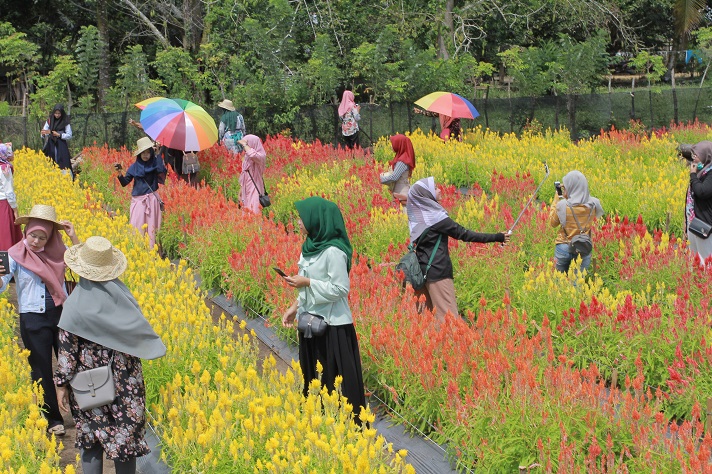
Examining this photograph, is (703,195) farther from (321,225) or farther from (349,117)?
(349,117)

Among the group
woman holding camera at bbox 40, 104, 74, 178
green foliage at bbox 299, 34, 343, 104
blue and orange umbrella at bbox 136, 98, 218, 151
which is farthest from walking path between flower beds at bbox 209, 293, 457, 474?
green foliage at bbox 299, 34, 343, 104

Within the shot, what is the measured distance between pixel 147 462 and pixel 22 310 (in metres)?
1.34

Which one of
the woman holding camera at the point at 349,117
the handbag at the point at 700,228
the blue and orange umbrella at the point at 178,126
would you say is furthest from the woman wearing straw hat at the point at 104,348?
the woman holding camera at the point at 349,117

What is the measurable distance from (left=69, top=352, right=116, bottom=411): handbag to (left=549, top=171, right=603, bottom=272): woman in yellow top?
463 cm

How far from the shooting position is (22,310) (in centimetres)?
530

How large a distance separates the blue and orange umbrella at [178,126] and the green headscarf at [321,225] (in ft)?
21.2

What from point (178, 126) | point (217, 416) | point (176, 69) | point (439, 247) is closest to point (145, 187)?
point (178, 126)

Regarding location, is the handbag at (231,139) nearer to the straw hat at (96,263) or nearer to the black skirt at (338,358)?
the black skirt at (338,358)

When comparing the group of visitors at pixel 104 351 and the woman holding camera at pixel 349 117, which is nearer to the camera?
the group of visitors at pixel 104 351

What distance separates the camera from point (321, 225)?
484 centimetres

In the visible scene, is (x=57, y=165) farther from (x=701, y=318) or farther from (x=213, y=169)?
(x=701, y=318)

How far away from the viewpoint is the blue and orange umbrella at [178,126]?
1097cm

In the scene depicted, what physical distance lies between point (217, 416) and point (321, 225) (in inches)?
53.5

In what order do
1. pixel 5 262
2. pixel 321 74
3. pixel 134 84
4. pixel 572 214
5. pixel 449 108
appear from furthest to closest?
pixel 134 84, pixel 321 74, pixel 449 108, pixel 572 214, pixel 5 262
